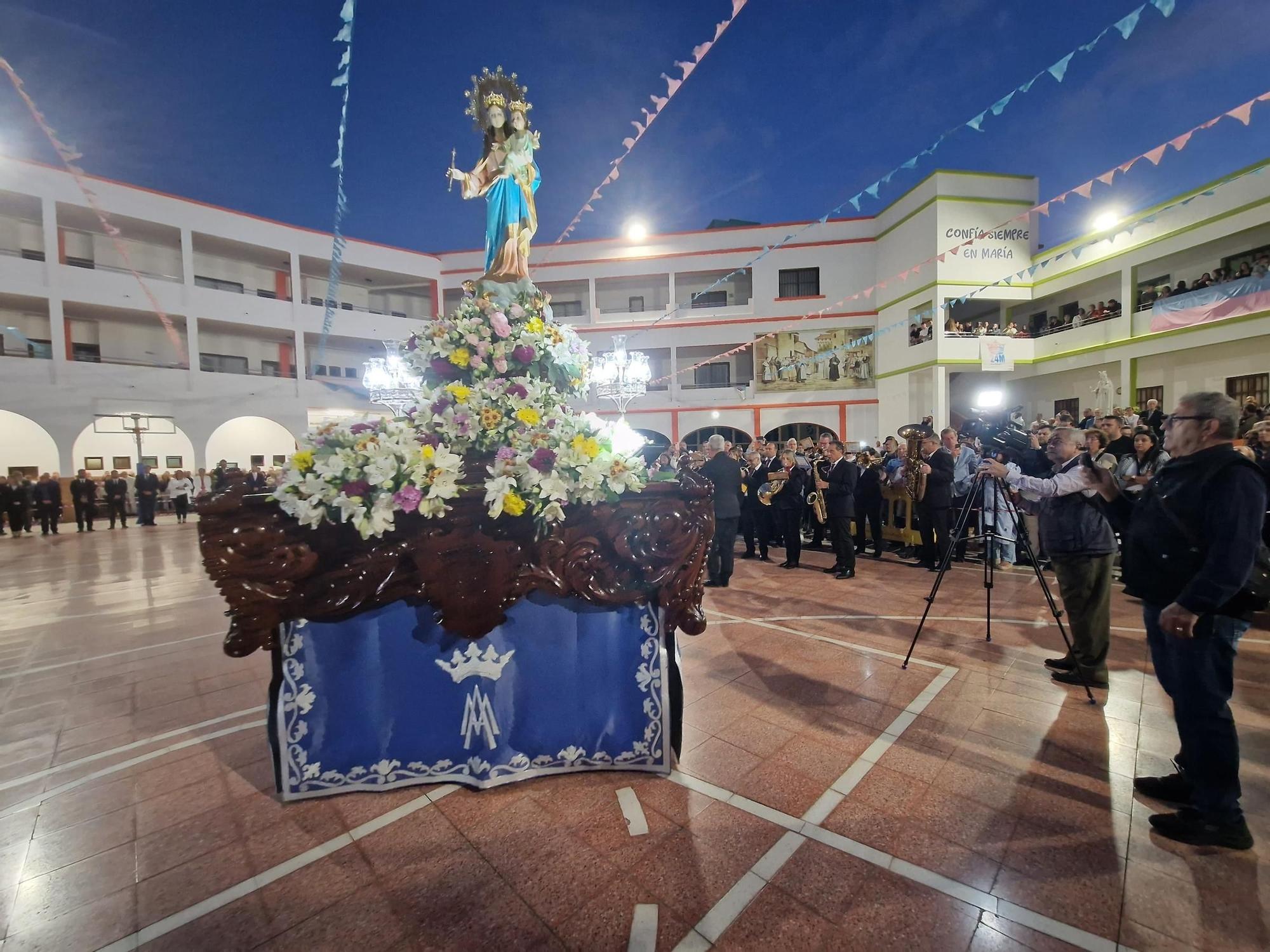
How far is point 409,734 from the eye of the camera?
2.63m

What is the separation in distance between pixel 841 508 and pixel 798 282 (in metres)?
19.5

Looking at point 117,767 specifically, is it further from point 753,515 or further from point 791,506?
point 753,515

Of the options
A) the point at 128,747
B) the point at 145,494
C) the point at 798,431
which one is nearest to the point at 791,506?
A: the point at 128,747

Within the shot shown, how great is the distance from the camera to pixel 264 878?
2.10 meters

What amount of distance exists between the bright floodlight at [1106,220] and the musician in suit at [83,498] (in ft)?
102

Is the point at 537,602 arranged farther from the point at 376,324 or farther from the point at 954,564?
the point at 376,324

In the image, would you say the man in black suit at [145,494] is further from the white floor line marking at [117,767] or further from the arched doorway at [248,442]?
the white floor line marking at [117,767]

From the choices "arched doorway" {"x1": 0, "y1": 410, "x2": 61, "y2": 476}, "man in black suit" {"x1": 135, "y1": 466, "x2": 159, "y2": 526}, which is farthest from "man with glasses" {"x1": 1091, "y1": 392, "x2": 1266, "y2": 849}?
"arched doorway" {"x1": 0, "y1": 410, "x2": 61, "y2": 476}

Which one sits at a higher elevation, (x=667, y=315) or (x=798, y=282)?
(x=798, y=282)

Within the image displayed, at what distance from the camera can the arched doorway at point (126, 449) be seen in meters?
18.0

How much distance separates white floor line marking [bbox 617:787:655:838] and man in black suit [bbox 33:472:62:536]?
19.0 m

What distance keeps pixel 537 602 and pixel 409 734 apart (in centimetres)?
89

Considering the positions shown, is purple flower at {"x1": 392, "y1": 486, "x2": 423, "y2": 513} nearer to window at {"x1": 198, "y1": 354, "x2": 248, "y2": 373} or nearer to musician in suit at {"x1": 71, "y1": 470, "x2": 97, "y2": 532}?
musician in suit at {"x1": 71, "y1": 470, "x2": 97, "y2": 532}

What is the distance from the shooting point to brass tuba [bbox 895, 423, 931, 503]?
7.36m
